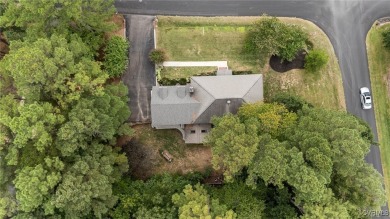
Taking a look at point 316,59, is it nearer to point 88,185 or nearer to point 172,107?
point 172,107

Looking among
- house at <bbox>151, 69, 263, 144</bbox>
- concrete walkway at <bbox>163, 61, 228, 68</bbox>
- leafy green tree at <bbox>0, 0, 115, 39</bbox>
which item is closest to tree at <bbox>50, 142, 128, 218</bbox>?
house at <bbox>151, 69, 263, 144</bbox>

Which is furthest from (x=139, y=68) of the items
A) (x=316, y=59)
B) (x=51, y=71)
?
(x=316, y=59)

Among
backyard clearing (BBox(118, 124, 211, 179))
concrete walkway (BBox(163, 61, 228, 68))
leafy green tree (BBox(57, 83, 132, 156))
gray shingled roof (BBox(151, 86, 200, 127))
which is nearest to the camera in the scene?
leafy green tree (BBox(57, 83, 132, 156))

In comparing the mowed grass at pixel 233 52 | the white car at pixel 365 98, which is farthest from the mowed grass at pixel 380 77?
the mowed grass at pixel 233 52

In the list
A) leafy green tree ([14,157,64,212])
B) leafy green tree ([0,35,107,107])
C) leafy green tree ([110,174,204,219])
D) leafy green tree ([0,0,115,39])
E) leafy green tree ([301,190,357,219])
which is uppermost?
leafy green tree ([0,0,115,39])

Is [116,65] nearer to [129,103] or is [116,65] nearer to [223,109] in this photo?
[129,103]

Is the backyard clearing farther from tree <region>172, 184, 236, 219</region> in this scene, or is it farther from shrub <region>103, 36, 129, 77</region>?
shrub <region>103, 36, 129, 77</region>
